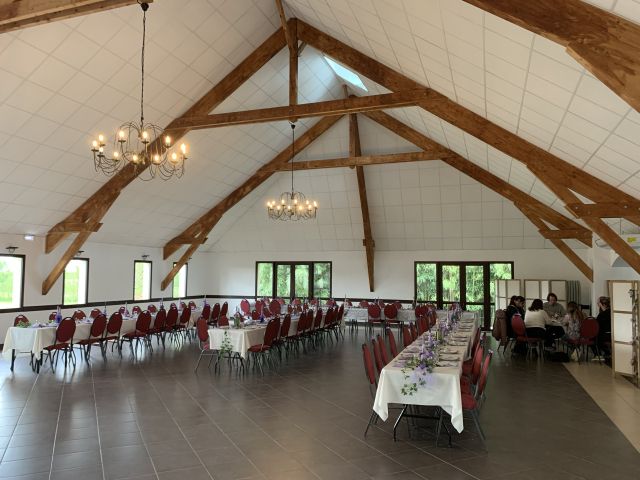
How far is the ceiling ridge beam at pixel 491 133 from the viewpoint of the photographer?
707 centimetres

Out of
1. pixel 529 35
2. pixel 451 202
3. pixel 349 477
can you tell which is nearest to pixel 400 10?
pixel 529 35

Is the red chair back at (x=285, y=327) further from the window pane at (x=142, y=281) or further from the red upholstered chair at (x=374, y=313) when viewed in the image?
the window pane at (x=142, y=281)

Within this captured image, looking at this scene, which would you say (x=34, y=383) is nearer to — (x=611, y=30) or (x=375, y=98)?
(x=375, y=98)

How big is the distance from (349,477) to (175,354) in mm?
7199

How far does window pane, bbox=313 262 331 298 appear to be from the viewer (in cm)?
1783

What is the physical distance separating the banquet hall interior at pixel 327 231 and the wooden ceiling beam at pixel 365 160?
0.06 m

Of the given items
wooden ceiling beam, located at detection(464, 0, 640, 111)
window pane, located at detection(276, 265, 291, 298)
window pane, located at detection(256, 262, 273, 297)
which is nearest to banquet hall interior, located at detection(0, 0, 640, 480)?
wooden ceiling beam, located at detection(464, 0, 640, 111)

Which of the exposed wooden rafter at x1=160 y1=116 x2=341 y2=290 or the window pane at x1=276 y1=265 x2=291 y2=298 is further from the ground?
the exposed wooden rafter at x1=160 y1=116 x2=341 y2=290

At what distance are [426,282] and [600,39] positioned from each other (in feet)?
44.7

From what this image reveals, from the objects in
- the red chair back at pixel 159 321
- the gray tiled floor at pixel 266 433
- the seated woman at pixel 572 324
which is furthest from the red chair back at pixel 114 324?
the seated woman at pixel 572 324

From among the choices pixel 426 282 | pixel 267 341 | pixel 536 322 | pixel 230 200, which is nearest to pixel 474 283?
pixel 426 282

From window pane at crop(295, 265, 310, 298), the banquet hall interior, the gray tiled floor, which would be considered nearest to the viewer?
the gray tiled floor

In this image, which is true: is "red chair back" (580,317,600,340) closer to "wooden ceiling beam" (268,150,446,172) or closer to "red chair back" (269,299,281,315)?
"wooden ceiling beam" (268,150,446,172)

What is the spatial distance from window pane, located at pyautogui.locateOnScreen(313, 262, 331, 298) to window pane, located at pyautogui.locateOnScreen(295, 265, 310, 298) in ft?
1.04
